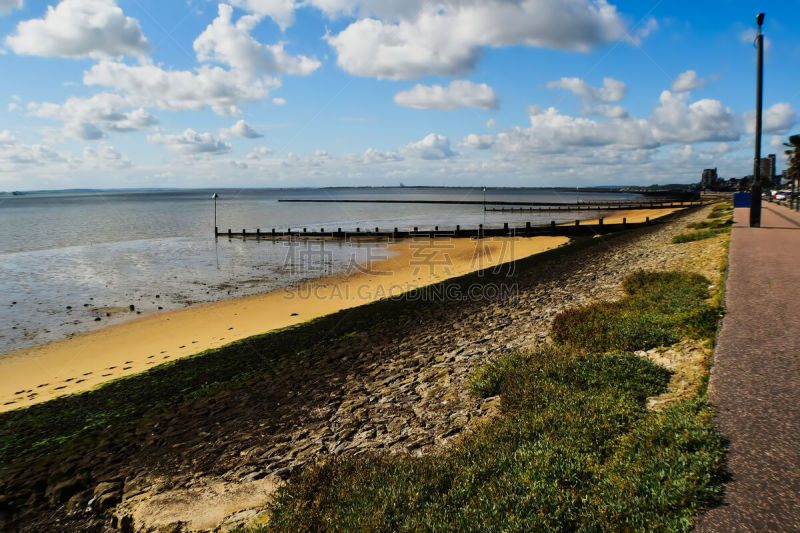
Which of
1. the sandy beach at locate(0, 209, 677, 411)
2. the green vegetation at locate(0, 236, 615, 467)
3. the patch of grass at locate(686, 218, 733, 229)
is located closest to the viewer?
the green vegetation at locate(0, 236, 615, 467)

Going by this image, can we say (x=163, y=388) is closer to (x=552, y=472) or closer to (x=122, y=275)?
(x=552, y=472)

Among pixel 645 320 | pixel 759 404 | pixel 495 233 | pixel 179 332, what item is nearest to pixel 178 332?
pixel 179 332

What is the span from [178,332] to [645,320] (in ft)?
52.5

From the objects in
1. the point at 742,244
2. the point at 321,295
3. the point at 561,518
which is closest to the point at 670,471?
the point at 561,518

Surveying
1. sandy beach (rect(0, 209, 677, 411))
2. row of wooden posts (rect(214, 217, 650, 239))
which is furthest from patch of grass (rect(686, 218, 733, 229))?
sandy beach (rect(0, 209, 677, 411))

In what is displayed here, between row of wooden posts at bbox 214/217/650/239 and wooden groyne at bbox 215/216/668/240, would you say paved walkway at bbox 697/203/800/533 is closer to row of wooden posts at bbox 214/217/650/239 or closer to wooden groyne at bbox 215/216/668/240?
wooden groyne at bbox 215/216/668/240

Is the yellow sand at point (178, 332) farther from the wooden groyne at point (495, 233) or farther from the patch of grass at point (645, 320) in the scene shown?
the wooden groyne at point (495, 233)

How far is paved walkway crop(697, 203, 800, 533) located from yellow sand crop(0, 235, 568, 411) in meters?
13.7

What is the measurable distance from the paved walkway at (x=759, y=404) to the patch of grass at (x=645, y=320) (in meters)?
0.60

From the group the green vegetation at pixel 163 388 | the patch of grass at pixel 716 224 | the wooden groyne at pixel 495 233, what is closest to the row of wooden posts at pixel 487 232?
the wooden groyne at pixel 495 233

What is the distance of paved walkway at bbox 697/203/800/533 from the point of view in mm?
3453

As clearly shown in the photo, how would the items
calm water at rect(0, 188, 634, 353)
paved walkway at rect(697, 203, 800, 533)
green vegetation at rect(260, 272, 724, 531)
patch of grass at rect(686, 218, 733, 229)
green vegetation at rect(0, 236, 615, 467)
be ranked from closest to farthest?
paved walkway at rect(697, 203, 800, 533), green vegetation at rect(260, 272, 724, 531), green vegetation at rect(0, 236, 615, 467), calm water at rect(0, 188, 634, 353), patch of grass at rect(686, 218, 733, 229)

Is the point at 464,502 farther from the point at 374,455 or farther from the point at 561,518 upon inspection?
the point at 374,455

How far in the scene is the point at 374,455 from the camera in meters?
5.80
